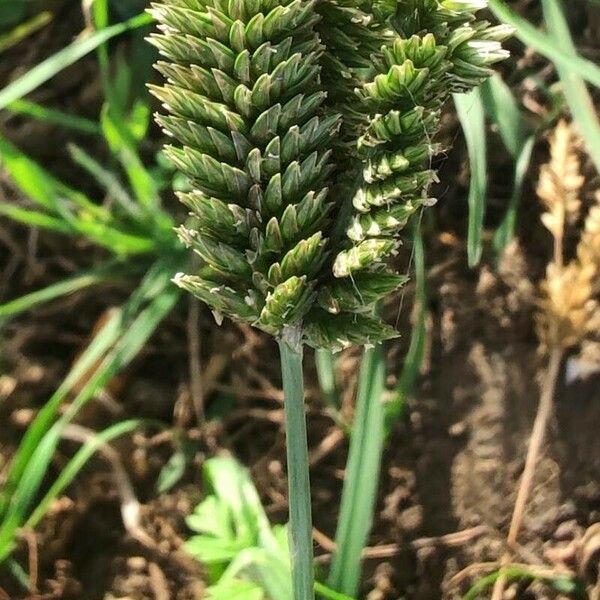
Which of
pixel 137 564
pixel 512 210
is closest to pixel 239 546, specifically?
pixel 137 564

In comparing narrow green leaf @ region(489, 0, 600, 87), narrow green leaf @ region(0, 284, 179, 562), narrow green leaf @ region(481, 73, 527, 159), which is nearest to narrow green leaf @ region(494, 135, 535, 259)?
narrow green leaf @ region(481, 73, 527, 159)

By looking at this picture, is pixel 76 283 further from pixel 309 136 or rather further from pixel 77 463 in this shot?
pixel 309 136

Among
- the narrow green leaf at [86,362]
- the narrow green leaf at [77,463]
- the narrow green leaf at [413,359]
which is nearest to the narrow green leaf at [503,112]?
the narrow green leaf at [413,359]

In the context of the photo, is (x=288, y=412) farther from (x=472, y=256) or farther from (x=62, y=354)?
(x=62, y=354)

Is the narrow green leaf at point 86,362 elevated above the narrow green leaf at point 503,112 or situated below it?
below

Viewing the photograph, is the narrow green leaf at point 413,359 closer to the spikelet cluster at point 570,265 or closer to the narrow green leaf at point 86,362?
the spikelet cluster at point 570,265

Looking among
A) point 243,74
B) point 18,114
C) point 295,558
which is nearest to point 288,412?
point 295,558

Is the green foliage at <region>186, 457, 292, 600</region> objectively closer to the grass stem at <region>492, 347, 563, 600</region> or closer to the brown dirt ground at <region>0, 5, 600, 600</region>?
the brown dirt ground at <region>0, 5, 600, 600</region>
